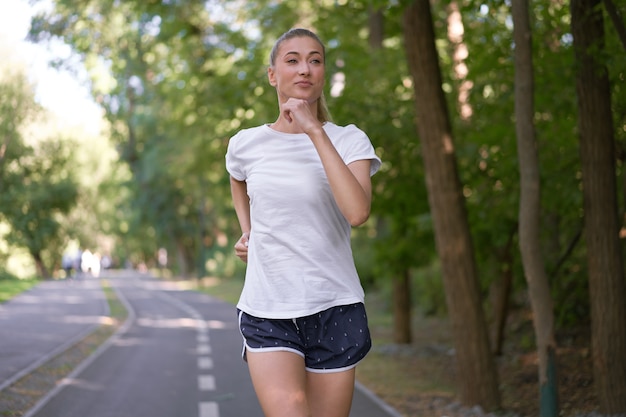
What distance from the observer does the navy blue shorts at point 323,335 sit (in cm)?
304

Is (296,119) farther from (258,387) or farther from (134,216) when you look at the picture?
(134,216)

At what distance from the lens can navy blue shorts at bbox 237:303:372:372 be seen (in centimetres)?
304

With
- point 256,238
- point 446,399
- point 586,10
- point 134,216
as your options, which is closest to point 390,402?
point 446,399

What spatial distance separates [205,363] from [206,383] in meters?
2.01

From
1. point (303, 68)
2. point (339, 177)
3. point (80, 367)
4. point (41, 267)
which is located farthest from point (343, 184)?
point (41, 267)

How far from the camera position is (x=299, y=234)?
9.98ft

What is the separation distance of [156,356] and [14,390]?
4116mm

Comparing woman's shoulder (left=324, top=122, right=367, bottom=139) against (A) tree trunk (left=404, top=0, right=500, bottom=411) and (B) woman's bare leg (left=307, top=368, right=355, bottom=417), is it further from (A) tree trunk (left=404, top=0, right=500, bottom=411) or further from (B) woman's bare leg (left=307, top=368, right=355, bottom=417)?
(A) tree trunk (left=404, top=0, right=500, bottom=411)

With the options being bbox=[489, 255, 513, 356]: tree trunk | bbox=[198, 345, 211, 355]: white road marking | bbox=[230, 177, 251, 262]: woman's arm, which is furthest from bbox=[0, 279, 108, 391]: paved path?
bbox=[230, 177, 251, 262]: woman's arm

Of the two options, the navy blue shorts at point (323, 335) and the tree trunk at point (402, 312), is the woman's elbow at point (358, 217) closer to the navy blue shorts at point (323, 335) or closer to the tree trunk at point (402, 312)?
the navy blue shorts at point (323, 335)

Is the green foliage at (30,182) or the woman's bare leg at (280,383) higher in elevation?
the green foliage at (30,182)

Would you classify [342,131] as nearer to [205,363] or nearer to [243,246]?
[243,246]

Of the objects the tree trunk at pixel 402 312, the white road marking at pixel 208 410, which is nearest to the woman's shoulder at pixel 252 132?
the white road marking at pixel 208 410

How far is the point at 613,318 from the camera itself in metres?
9.03
